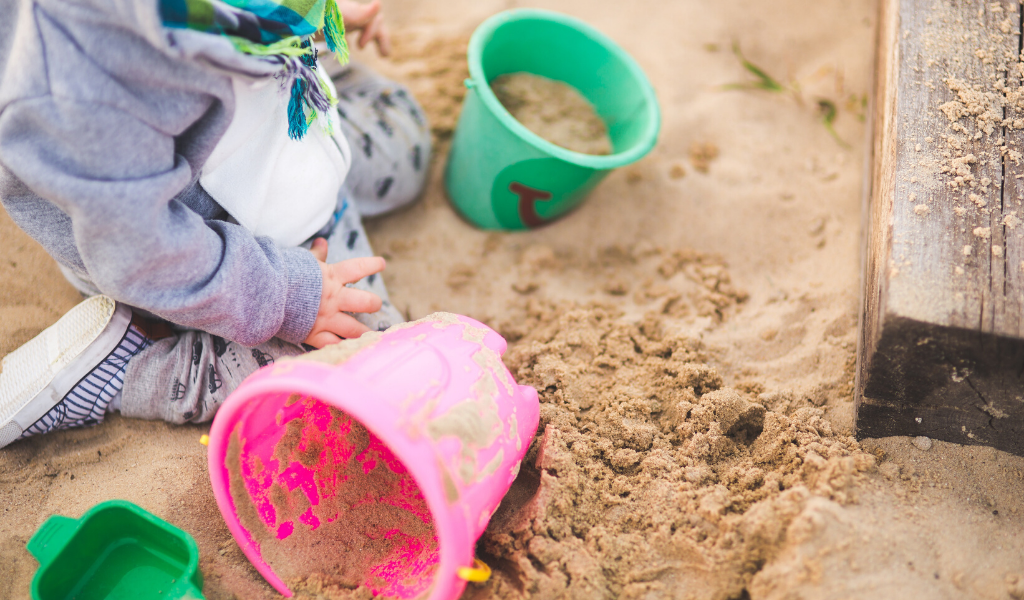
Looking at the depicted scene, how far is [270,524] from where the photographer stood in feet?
3.64

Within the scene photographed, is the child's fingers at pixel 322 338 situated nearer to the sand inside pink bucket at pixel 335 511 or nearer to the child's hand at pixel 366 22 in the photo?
the sand inside pink bucket at pixel 335 511

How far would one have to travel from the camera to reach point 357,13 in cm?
167

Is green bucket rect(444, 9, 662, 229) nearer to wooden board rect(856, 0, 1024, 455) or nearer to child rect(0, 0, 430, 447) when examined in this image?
child rect(0, 0, 430, 447)

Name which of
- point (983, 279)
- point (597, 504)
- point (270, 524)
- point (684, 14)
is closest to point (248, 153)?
point (270, 524)

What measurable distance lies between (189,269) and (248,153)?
9.9 inches

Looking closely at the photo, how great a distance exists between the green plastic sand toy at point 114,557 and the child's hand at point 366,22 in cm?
122

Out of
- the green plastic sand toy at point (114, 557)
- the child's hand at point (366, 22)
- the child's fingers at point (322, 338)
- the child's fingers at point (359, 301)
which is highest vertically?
the child's hand at point (366, 22)

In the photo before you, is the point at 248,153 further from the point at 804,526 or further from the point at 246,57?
the point at 804,526

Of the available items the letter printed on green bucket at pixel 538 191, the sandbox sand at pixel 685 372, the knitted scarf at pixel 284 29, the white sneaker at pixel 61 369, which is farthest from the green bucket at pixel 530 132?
the white sneaker at pixel 61 369

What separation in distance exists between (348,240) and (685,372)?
2.58 ft

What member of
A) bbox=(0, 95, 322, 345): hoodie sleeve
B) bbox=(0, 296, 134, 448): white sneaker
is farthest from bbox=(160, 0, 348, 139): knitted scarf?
bbox=(0, 296, 134, 448): white sneaker

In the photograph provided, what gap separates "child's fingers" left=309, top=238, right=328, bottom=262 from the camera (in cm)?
134

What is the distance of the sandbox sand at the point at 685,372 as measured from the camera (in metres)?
0.99

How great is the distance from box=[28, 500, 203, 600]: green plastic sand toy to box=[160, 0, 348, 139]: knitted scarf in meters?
0.72
